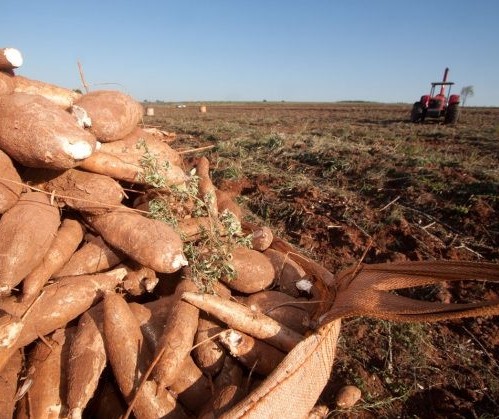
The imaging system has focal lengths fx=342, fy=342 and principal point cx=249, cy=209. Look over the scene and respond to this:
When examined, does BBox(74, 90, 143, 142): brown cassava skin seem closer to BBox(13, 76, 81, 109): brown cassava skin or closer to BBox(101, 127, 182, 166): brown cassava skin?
BBox(101, 127, 182, 166): brown cassava skin

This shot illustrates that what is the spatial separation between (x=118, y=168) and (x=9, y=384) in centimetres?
147

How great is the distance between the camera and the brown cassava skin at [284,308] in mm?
2193

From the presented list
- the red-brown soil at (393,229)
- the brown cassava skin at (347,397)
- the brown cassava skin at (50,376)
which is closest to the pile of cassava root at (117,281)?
the brown cassava skin at (50,376)

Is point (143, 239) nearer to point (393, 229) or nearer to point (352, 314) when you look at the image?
point (352, 314)

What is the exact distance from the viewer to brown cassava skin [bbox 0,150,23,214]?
2.07 metres

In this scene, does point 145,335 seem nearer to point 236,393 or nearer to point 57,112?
point 236,393

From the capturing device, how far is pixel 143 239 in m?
2.21

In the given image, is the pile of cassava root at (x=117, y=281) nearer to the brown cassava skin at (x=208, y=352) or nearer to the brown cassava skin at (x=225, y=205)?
the brown cassava skin at (x=208, y=352)

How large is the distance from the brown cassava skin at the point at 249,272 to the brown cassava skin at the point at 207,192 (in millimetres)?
383

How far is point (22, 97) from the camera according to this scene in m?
2.22

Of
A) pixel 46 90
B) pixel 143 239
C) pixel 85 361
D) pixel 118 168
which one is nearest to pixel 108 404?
pixel 85 361

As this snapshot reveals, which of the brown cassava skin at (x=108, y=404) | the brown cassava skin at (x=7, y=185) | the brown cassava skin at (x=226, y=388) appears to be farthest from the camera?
the brown cassava skin at (x=7, y=185)

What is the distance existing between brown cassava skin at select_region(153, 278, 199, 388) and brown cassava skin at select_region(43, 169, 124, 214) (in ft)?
2.95

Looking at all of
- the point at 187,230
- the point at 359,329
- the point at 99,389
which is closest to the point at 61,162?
the point at 187,230
